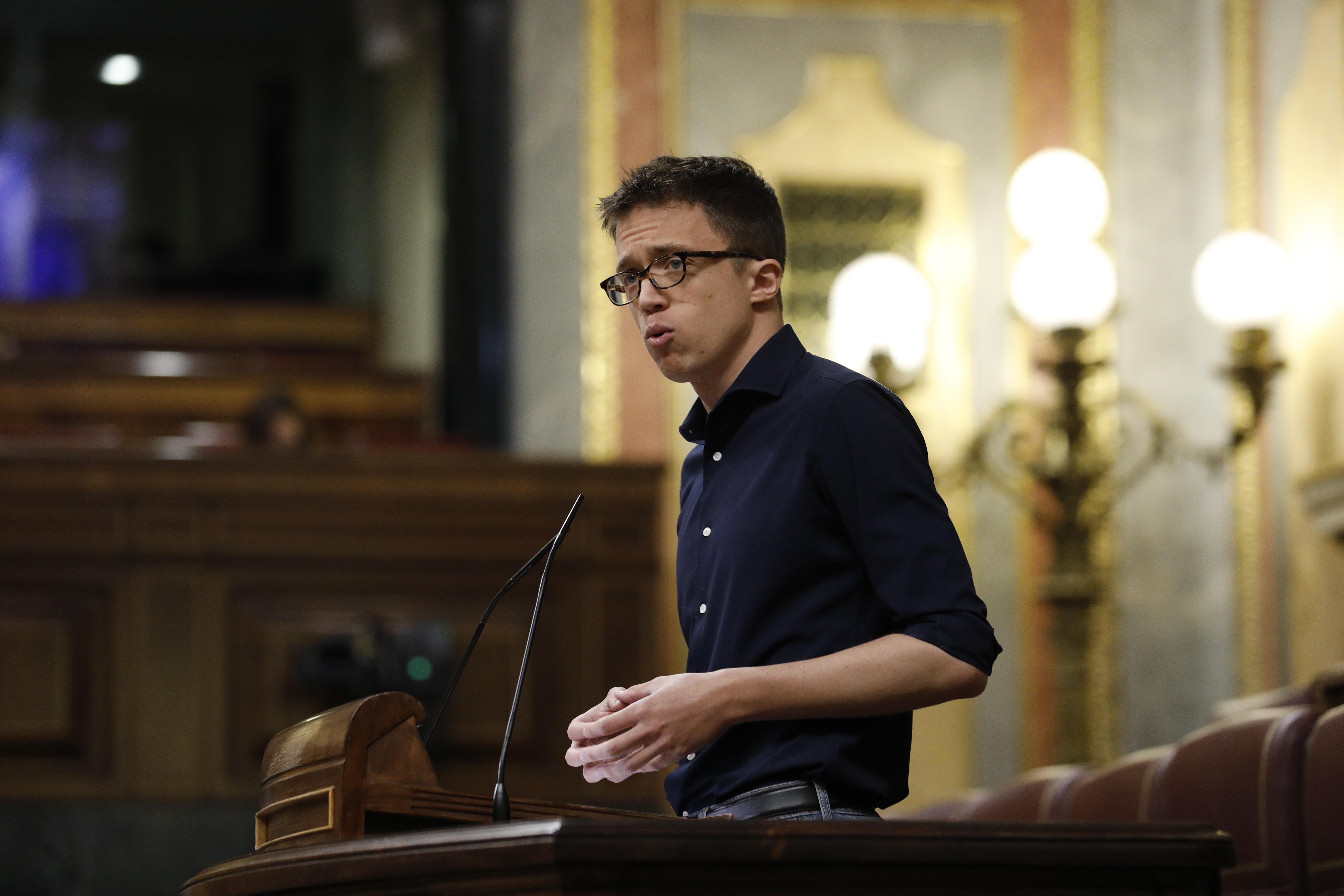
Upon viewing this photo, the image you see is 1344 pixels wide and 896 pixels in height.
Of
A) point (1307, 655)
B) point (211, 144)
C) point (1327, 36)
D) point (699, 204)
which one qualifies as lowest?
point (1307, 655)

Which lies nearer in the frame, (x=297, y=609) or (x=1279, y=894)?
(x=1279, y=894)

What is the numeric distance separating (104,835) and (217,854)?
286mm

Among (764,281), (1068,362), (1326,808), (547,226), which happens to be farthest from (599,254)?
(764,281)

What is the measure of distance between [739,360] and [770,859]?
1.85 feet

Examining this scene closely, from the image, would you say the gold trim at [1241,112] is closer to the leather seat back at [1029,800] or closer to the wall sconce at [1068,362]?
the wall sconce at [1068,362]

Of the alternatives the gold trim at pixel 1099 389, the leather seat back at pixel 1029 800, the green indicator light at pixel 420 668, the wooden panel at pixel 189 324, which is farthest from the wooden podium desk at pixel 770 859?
the wooden panel at pixel 189 324

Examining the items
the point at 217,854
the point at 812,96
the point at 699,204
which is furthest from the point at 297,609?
the point at 699,204

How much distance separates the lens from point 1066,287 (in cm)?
459

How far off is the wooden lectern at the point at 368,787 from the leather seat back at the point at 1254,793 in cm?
123

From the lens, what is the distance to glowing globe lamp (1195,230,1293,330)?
4.68 metres

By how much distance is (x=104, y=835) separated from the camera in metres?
4.28

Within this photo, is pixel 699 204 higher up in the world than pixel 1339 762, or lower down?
higher up

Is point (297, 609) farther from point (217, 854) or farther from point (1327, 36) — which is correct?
point (1327, 36)

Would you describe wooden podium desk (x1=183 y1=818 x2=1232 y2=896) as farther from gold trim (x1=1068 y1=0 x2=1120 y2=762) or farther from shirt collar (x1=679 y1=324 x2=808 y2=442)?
gold trim (x1=1068 y1=0 x2=1120 y2=762)
